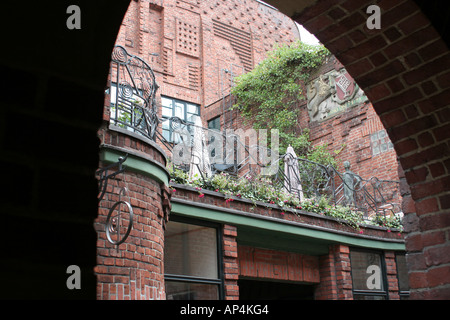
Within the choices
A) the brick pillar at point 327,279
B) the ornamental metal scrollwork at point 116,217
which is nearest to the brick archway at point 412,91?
the ornamental metal scrollwork at point 116,217

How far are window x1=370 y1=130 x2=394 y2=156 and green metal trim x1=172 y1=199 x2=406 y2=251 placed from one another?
158 inches

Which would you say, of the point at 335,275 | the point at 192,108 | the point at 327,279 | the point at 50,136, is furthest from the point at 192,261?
the point at 192,108

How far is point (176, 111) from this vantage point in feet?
68.5

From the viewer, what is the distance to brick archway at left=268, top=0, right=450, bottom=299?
300 centimetres

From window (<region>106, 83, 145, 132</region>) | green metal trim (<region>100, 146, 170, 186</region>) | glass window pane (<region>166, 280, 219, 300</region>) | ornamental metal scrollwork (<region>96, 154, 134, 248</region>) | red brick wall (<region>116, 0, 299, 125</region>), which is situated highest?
red brick wall (<region>116, 0, 299, 125</region>)

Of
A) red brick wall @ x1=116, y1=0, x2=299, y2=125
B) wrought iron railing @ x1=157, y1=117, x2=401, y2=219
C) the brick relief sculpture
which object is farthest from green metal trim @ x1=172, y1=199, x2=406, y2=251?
red brick wall @ x1=116, y1=0, x2=299, y2=125

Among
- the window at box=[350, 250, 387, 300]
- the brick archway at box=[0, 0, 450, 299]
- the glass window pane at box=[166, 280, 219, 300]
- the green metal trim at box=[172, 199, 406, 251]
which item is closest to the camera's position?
the brick archway at box=[0, 0, 450, 299]

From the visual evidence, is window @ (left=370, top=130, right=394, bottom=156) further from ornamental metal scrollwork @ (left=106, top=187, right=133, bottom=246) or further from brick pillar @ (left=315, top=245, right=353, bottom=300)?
ornamental metal scrollwork @ (left=106, top=187, right=133, bottom=246)

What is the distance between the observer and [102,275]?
5.67 m

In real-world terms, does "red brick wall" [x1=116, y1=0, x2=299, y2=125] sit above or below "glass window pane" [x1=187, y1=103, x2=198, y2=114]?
above

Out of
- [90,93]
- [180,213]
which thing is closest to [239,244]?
[180,213]

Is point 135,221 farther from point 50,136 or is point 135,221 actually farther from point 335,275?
point 335,275
